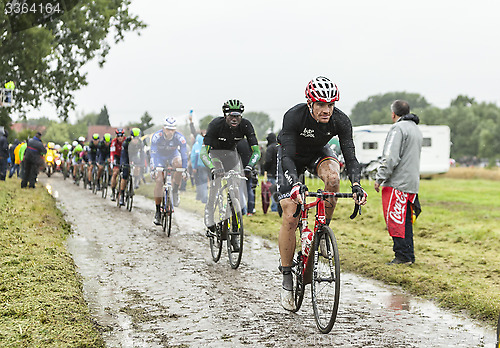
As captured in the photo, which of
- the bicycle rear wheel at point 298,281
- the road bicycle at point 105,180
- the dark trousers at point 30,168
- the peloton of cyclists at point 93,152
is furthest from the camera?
the peloton of cyclists at point 93,152

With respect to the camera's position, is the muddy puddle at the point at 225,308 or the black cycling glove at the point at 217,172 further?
the black cycling glove at the point at 217,172

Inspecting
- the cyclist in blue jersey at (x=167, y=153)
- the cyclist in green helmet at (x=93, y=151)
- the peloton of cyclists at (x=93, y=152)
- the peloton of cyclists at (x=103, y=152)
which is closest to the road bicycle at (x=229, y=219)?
the cyclist in blue jersey at (x=167, y=153)

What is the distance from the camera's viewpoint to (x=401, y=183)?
27.0 ft

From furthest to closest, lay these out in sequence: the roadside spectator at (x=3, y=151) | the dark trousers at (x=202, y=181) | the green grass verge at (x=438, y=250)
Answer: the roadside spectator at (x=3, y=151), the dark trousers at (x=202, y=181), the green grass verge at (x=438, y=250)

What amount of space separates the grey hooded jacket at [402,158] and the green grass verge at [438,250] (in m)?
1.14

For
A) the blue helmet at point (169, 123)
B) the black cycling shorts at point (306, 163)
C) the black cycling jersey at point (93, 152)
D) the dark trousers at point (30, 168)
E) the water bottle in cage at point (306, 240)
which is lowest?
the dark trousers at point (30, 168)

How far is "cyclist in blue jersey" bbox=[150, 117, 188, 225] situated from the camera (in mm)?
11250

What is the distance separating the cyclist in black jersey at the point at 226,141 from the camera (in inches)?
324

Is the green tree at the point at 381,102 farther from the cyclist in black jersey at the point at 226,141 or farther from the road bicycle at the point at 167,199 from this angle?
the cyclist in black jersey at the point at 226,141

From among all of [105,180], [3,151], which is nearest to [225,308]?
[105,180]

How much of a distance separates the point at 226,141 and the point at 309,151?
9.25 ft

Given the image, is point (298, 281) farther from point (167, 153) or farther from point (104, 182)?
point (104, 182)

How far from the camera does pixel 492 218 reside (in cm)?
1463

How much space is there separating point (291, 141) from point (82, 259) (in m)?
4.34
